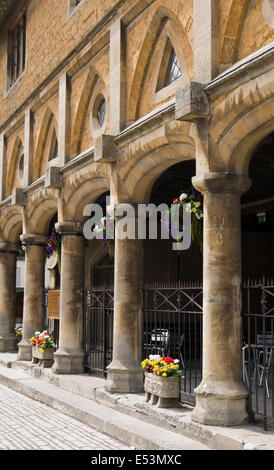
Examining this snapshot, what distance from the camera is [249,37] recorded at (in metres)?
5.97

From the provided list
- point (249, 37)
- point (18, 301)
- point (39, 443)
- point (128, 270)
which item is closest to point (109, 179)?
point (128, 270)

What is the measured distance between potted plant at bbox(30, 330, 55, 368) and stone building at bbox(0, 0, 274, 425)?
2.98ft

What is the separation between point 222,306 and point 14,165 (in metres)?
9.67

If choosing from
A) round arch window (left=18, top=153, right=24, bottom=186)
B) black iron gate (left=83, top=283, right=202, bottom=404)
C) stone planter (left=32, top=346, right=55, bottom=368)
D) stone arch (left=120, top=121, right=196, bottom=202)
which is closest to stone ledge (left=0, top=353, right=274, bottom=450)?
black iron gate (left=83, top=283, right=202, bottom=404)

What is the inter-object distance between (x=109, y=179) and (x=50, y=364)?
4.08 metres

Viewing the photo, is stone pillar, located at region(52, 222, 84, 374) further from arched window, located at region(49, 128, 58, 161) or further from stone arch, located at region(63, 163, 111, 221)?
arched window, located at region(49, 128, 58, 161)

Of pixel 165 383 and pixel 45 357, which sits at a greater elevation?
pixel 165 383

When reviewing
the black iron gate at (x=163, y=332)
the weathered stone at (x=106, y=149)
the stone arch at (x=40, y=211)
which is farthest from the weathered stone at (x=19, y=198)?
the weathered stone at (x=106, y=149)

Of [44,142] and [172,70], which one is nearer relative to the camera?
[172,70]

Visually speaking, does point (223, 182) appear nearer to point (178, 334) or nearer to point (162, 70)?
point (178, 334)

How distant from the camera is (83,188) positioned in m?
9.89

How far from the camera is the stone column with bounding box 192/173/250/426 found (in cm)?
577

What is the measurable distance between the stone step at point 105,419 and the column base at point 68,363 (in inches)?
13.6

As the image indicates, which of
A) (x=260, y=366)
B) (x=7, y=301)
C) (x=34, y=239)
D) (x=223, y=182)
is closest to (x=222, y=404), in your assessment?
(x=223, y=182)
